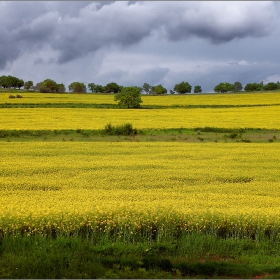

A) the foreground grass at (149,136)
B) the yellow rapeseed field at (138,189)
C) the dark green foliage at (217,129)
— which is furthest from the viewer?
the dark green foliage at (217,129)

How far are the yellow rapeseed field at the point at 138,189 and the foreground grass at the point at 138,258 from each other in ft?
1.61

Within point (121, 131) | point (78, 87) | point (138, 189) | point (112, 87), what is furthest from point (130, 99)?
point (78, 87)

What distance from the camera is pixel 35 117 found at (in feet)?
132

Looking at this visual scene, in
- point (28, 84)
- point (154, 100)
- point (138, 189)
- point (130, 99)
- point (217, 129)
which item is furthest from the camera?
point (28, 84)

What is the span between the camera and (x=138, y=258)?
757 centimetres

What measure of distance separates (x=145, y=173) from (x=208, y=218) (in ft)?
20.2

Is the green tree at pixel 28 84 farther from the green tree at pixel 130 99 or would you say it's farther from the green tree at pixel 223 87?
the green tree at pixel 130 99

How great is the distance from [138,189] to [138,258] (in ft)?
17.4

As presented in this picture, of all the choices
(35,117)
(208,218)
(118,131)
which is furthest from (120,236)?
(35,117)

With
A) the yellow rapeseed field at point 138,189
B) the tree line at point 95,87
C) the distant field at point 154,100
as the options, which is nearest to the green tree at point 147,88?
the tree line at point 95,87

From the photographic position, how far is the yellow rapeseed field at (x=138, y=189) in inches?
353

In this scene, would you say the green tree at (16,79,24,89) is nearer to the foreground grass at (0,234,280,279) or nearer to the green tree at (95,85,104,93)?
the green tree at (95,85,104,93)

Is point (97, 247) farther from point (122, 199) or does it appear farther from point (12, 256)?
point (122, 199)

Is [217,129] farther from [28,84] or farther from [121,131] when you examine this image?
[28,84]
